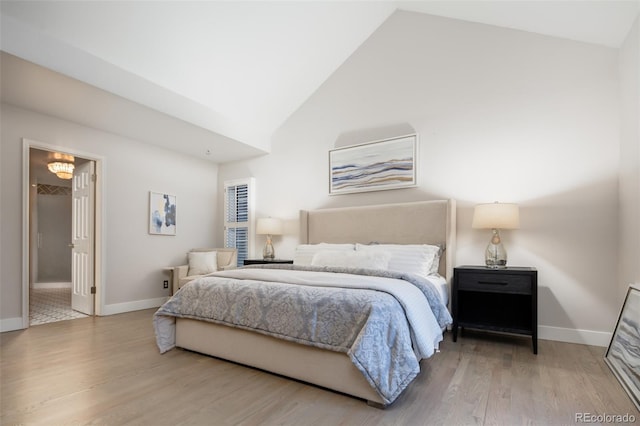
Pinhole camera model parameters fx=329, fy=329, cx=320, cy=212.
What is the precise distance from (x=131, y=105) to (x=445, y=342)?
13.0ft

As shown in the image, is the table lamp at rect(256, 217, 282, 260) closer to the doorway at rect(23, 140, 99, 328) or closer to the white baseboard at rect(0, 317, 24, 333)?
the doorway at rect(23, 140, 99, 328)

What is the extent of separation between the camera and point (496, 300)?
3396mm

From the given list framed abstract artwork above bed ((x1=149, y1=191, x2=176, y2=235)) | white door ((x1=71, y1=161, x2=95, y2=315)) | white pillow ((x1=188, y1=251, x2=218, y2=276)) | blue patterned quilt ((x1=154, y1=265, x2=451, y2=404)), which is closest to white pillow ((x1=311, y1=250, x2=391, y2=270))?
blue patterned quilt ((x1=154, y1=265, x2=451, y2=404))

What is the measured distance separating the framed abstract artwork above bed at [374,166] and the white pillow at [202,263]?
82.1 inches

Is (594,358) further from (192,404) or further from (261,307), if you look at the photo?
(192,404)

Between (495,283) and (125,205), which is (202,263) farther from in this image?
(495,283)

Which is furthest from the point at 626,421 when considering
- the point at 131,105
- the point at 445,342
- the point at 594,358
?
the point at 131,105

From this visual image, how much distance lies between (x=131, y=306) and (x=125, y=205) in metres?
1.40

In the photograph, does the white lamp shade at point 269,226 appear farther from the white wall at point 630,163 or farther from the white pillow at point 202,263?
the white wall at point 630,163

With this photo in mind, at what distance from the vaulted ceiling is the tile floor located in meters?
2.45

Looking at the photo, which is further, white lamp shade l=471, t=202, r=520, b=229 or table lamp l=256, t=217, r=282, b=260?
table lamp l=256, t=217, r=282, b=260

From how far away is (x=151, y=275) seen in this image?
190 inches

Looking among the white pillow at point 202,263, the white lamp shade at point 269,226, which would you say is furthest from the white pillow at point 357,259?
the white pillow at point 202,263

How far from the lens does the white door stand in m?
4.28
